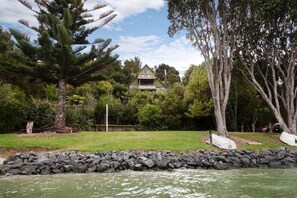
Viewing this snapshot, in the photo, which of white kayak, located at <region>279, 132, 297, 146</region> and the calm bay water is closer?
the calm bay water

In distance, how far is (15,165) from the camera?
11.4 metres

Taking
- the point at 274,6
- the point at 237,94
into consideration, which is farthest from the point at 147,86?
the point at 274,6

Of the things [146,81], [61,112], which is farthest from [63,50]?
[146,81]

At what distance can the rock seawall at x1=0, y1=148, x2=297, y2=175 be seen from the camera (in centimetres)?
1138

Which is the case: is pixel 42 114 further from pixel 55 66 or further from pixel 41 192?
pixel 41 192

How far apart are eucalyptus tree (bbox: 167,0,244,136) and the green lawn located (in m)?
2.53

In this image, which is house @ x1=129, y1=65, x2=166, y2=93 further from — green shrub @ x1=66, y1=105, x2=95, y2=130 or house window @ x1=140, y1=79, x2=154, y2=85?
green shrub @ x1=66, y1=105, x2=95, y2=130

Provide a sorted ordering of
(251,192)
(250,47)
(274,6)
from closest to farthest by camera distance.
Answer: (251,192) < (274,6) < (250,47)

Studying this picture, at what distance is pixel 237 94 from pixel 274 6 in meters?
8.46

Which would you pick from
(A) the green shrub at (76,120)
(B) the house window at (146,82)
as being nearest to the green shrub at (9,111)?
(A) the green shrub at (76,120)

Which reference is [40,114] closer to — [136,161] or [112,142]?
[112,142]

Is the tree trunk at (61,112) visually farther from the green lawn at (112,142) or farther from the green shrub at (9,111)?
the green shrub at (9,111)

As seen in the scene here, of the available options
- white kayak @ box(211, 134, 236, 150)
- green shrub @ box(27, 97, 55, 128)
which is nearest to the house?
green shrub @ box(27, 97, 55, 128)

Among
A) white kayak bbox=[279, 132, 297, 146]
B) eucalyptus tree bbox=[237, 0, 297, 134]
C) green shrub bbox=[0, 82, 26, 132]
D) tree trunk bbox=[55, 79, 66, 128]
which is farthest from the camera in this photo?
tree trunk bbox=[55, 79, 66, 128]
